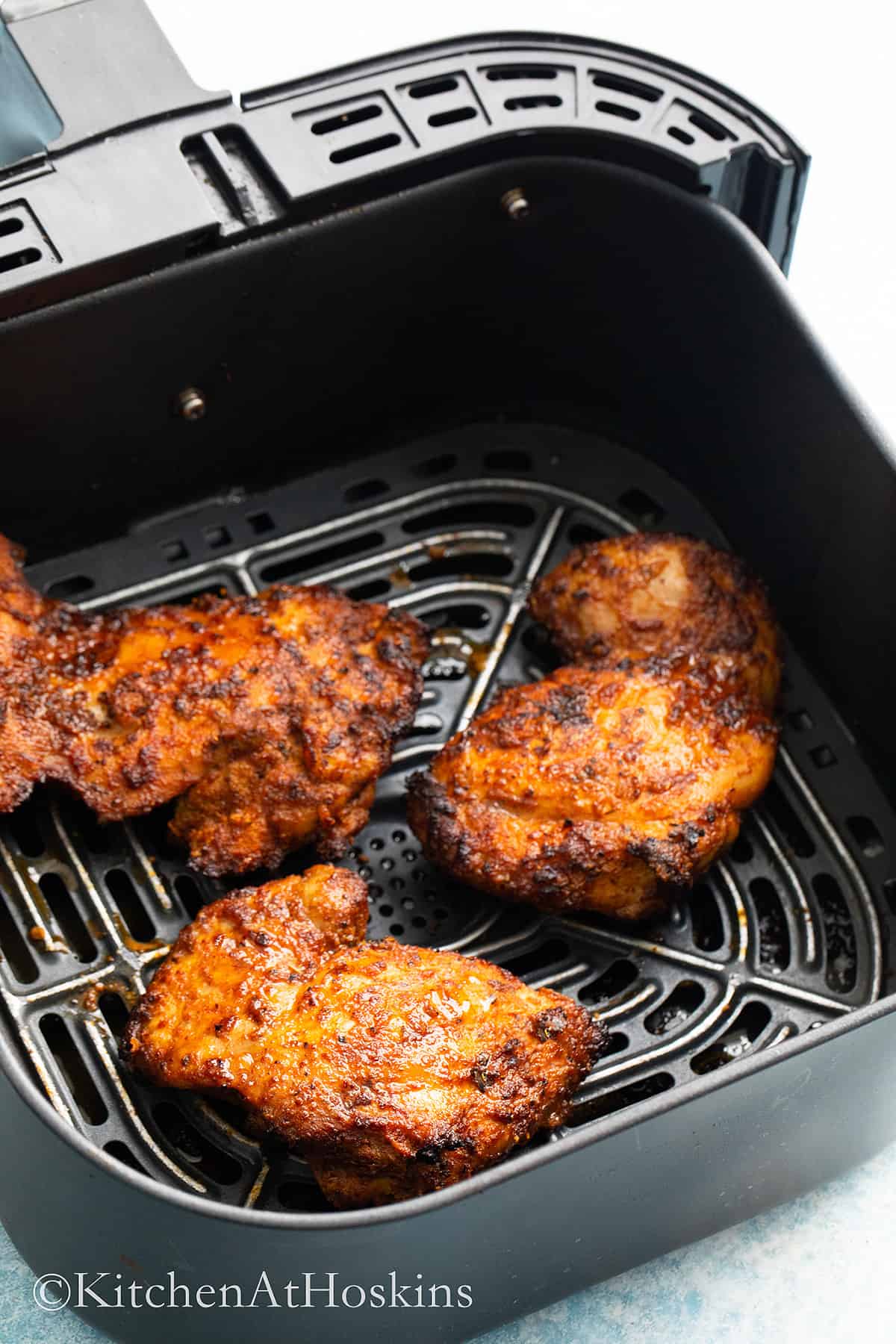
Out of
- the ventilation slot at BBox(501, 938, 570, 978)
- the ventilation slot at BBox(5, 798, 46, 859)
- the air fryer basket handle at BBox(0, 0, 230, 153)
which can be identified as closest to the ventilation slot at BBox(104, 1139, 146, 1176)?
the ventilation slot at BBox(5, 798, 46, 859)

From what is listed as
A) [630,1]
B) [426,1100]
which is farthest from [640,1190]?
[630,1]

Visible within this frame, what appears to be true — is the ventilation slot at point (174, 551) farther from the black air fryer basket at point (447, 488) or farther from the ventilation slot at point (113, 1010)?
the ventilation slot at point (113, 1010)

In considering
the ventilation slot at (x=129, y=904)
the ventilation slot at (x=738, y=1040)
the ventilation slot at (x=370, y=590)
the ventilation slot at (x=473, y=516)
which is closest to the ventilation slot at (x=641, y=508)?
the ventilation slot at (x=473, y=516)

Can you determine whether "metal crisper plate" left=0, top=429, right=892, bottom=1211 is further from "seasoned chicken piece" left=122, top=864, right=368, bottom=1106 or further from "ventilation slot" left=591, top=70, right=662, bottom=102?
"ventilation slot" left=591, top=70, right=662, bottom=102

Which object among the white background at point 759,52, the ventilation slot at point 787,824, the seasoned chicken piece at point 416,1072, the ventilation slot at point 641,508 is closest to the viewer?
the seasoned chicken piece at point 416,1072

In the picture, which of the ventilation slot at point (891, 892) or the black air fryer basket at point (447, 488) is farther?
the ventilation slot at point (891, 892)

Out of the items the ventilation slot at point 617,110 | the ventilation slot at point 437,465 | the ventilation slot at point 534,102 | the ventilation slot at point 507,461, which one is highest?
the ventilation slot at point 534,102

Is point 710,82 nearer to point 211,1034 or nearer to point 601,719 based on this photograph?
point 601,719
